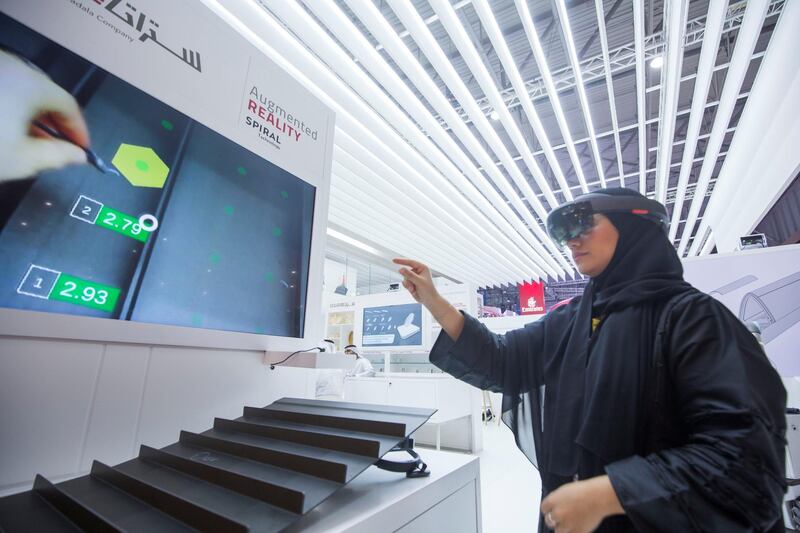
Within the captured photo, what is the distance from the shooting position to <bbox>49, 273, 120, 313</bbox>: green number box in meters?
0.84

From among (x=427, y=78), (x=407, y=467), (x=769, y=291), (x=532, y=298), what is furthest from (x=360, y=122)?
(x=532, y=298)

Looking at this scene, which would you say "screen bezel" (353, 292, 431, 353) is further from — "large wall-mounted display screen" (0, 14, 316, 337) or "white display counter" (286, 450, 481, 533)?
"white display counter" (286, 450, 481, 533)

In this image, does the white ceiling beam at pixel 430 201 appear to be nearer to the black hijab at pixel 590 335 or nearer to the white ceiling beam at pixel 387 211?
the white ceiling beam at pixel 387 211

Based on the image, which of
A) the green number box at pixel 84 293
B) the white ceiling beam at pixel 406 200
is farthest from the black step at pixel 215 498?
the white ceiling beam at pixel 406 200

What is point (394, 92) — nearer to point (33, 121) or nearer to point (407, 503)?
point (33, 121)

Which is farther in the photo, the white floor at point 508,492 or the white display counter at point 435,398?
the white display counter at point 435,398

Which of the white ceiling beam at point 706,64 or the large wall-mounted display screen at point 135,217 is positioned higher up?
the white ceiling beam at point 706,64

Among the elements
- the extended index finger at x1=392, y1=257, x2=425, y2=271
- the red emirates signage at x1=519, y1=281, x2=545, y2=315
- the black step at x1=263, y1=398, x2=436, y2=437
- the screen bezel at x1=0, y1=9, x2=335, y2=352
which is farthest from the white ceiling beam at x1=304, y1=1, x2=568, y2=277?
the red emirates signage at x1=519, y1=281, x2=545, y2=315

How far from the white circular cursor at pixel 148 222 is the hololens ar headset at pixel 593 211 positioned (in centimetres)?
124

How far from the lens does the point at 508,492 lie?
11.3 feet

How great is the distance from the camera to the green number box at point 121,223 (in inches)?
36.2

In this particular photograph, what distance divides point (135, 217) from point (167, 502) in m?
0.73

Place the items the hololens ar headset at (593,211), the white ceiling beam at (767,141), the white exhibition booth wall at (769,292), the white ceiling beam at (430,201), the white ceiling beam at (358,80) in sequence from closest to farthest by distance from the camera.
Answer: the hololens ar headset at (593,211)
the white ceiling beam at (358,80)
the white ceiling beam at (767,141)
the white exhibition booth wall at (769,292)
the white ceiling beam at (430,201)

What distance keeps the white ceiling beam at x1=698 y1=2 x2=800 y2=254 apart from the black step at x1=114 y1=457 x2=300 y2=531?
4.70 m
